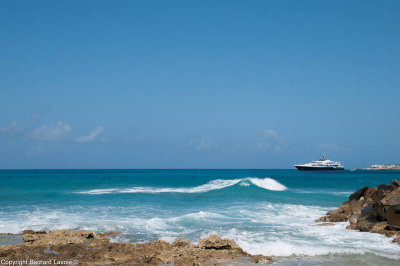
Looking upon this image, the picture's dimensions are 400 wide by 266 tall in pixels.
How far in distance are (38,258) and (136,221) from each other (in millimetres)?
7560

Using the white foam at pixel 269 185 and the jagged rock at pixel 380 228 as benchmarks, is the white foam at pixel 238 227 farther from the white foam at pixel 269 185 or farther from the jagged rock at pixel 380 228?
the white foam at pixel 269 185

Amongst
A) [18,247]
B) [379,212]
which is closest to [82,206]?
[18,247]

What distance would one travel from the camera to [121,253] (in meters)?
10.3

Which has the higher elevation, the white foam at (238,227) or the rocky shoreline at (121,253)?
the rocky shoreline at (121,253)

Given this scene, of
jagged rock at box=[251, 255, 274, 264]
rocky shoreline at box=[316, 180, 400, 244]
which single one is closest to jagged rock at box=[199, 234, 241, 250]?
jagged rock at box=[251, 255, 274, 264]

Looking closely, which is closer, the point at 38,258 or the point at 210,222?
the point at 38,258

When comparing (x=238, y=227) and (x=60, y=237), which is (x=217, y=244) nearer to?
(x=238, y=227)

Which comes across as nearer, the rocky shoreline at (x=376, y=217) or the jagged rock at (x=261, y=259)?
the jagged rock at (x=261, y=259)

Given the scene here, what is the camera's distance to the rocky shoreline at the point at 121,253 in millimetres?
9539

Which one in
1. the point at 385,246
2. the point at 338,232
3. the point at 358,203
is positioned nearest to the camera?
the point at 385,246

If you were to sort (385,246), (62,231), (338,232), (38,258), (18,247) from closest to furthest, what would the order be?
(38,258), (18,247), (385,246), (62,231), (338,232)

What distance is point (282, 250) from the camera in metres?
11.0

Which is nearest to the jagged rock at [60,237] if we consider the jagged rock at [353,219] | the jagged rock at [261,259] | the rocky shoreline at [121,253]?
the rocky shoreline at [121,253]

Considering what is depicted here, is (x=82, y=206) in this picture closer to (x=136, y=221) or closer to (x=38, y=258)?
(x=136, y=221)
